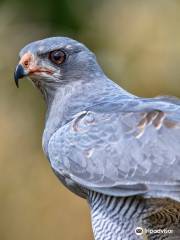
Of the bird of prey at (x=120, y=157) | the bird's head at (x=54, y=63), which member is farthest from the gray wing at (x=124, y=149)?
the bird's head at (x=54, y=63)

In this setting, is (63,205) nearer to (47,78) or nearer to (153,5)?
(153,5)

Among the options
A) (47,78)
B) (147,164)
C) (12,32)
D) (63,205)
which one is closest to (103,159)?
(147,164)

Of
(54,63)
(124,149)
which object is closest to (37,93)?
(54,63)

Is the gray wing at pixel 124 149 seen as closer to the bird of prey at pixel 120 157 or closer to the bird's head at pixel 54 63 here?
the bird of prey at pixel 120 157

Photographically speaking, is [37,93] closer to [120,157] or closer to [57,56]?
[57,56]

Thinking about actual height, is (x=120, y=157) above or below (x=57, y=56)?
below

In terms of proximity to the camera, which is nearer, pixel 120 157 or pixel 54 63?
pixel 120 157

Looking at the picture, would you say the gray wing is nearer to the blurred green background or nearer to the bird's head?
the bird's head

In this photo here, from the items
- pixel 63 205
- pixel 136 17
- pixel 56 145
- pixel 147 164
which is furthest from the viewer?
pixel 136 17
